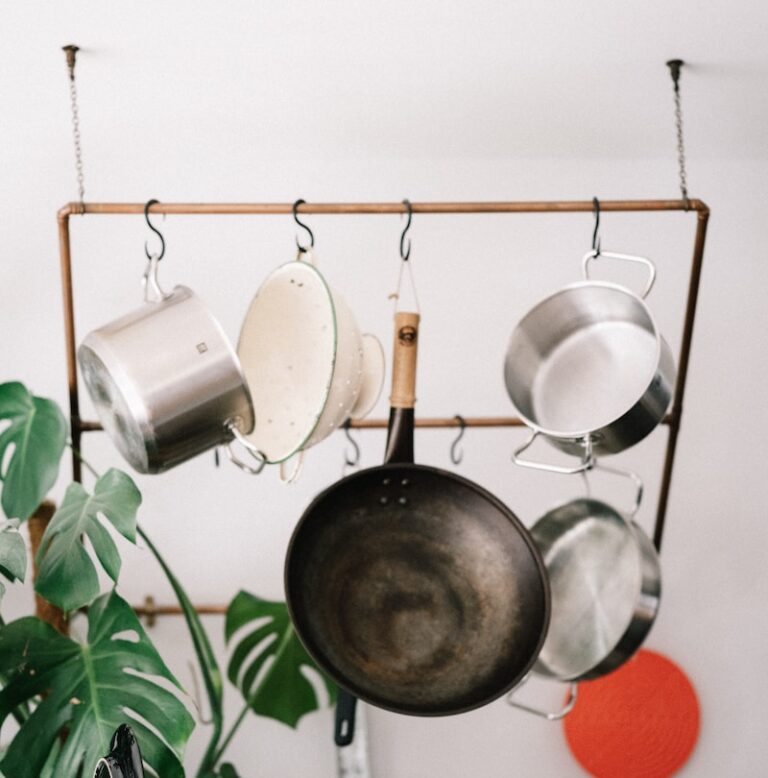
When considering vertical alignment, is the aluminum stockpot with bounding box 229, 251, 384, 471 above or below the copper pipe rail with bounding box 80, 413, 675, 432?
above

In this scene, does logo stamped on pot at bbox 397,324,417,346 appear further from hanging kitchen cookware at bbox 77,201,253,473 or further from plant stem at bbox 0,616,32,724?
plant stem at bbox 0,616,32,724

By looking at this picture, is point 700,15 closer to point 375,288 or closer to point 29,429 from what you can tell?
point 375,288

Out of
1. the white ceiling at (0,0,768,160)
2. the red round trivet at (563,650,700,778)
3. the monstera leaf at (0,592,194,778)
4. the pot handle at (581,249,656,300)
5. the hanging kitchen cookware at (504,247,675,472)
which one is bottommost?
the red round trivet at (563,650,700,778)

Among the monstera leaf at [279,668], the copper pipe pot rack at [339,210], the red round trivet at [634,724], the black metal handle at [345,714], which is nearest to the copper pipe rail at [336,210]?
the copper pipe pot rack at [339,210]

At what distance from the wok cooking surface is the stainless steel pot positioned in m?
0.22

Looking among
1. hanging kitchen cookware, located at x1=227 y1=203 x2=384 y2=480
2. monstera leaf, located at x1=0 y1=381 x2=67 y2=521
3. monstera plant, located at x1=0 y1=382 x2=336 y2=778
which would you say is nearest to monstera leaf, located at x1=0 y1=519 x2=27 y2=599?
monstera plant, located at x1=0 y1=382 x2=336 y2=778

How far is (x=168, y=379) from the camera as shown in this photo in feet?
3.84

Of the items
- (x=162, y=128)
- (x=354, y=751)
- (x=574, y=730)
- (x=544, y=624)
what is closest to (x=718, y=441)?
(x=574, y=730)

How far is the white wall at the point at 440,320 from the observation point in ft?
5.66

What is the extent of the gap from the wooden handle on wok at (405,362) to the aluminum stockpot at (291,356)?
5cm

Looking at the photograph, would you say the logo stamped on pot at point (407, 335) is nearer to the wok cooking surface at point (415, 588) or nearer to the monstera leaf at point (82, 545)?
the wok cooking surface at point (415, 588)

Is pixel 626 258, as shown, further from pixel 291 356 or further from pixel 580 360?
pixel 291 356

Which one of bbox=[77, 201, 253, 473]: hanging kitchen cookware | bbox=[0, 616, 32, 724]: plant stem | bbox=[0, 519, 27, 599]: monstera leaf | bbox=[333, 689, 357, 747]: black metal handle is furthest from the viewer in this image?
bbox=[333, 689, 357, 747]: black metal handle

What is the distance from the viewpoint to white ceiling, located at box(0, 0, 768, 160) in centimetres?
131
